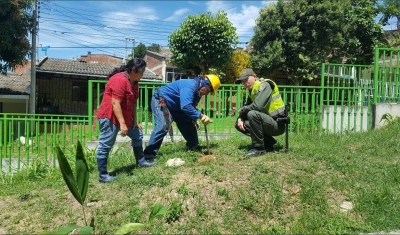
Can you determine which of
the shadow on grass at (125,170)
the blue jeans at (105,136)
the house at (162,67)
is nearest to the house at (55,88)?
the house at (162,67)

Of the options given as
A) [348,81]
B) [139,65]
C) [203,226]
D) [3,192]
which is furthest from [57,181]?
[348,81]

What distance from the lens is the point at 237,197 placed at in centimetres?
368

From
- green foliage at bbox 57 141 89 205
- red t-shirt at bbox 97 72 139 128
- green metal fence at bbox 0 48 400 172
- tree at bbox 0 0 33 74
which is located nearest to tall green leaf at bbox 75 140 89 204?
green foliage at bbox 57 141 89 205

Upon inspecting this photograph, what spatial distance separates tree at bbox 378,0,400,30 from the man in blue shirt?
41.8 ft

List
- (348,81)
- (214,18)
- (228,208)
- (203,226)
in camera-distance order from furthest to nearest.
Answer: (214,18)
(348,81)
(228,208)
(203,226)

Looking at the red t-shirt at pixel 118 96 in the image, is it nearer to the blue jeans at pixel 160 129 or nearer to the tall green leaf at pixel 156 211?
the blue jeans at pixel 160 129

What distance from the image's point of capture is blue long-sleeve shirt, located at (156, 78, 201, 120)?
4.71 meters

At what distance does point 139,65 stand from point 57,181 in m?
1.95

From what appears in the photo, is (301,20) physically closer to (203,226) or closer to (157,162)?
(157,162)

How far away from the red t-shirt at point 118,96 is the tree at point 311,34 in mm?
11046

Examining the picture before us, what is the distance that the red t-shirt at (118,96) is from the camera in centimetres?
416

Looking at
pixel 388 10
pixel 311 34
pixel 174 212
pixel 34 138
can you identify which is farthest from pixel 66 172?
pixel 388 10

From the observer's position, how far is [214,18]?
15.9 metres

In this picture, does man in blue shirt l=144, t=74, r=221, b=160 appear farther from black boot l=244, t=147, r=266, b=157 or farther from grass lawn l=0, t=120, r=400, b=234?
black boot l=244, t=147, r=266, b=157
